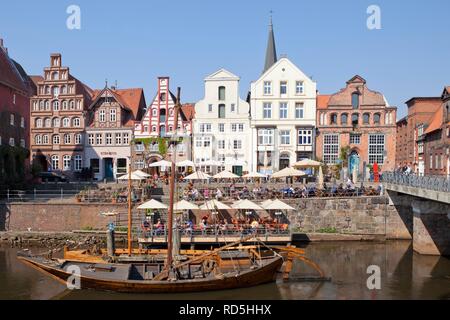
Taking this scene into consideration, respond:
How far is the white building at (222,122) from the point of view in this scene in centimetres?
5334

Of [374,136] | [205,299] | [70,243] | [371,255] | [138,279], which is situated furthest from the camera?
[374,136]

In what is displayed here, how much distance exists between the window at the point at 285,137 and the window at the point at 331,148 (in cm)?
427

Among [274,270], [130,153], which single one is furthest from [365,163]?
[274,270]

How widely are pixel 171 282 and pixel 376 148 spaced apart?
38234 mm

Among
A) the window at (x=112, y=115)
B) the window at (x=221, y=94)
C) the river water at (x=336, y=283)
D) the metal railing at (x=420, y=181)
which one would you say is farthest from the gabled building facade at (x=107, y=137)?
the metal railing at (x=420, y=181)

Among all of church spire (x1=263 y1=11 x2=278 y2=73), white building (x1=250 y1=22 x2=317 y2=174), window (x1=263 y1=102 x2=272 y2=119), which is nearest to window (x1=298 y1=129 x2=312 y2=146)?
white building (x1=250 y1=22 x2=317 y2=174)

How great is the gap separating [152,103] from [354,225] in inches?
1153

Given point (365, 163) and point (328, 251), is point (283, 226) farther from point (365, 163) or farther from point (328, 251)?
point (365, 163)

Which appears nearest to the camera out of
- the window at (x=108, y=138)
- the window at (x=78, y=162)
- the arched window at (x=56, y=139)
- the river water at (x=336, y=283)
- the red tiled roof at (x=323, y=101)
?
the river water at (x=336, y=283)

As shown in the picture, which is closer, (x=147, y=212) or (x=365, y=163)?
(x=147, y=212)

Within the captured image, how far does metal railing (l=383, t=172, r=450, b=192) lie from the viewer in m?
23.4

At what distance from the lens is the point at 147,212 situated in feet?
116

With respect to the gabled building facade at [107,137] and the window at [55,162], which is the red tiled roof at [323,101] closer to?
the gabled building facade at [107,137]

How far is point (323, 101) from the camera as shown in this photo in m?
55.9
